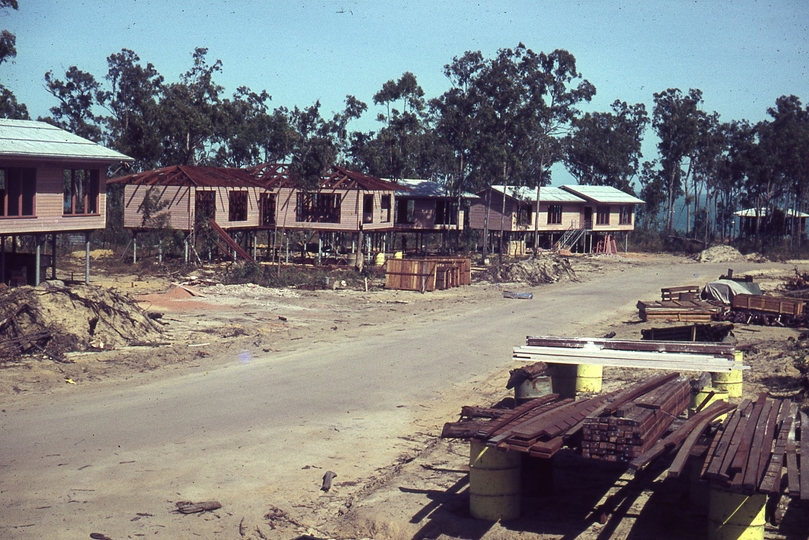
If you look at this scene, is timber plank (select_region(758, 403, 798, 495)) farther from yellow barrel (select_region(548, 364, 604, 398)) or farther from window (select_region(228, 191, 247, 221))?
window (select_region(228, 191, 247, 221))

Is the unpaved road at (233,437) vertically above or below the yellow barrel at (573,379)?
below

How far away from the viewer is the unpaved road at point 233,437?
9.88 meters

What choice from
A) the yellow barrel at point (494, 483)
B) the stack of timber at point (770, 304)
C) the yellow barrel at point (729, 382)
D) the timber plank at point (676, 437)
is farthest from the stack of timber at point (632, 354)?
the stack of timber at point (770, 304)

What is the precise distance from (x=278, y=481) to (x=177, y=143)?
4763cm

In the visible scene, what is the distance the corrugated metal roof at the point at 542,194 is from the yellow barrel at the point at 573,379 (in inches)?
1703

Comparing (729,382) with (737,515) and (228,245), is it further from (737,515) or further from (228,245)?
(228,245)

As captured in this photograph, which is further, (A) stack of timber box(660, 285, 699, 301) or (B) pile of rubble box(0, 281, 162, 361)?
(A) stack of timber box(660, 285, 699, 301)

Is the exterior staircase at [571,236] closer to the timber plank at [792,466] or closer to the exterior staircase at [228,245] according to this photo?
the exterior staircase at [228,245]

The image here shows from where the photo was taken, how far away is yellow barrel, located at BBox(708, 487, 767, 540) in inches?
322

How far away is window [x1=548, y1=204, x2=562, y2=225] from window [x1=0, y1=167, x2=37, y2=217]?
4401cm

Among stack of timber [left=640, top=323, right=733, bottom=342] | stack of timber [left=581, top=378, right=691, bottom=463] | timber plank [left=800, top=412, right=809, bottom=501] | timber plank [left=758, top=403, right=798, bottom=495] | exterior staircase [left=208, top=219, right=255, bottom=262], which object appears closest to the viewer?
timber plank [left=800, top=412, right=809, bottom=501]

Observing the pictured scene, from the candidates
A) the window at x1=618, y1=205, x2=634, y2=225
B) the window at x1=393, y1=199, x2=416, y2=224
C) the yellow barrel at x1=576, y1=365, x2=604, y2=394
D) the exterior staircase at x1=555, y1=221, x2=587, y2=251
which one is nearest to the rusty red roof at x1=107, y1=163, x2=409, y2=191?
the window at x1=393, y1=199, x2=416, y2=224

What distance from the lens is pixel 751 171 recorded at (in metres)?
70.4

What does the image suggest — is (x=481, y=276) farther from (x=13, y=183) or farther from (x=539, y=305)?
(x=13, y=183)
